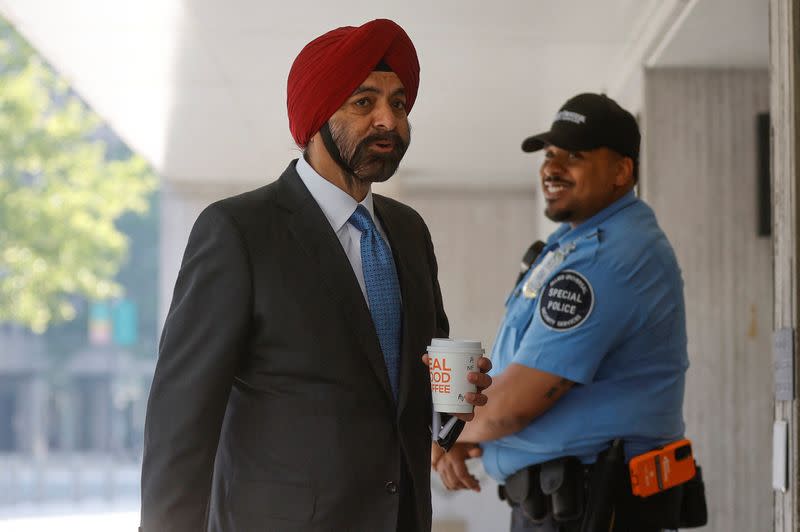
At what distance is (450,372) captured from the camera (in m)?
1.89

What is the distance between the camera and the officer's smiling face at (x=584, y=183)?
312 centimetres

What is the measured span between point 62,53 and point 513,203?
19.7ft

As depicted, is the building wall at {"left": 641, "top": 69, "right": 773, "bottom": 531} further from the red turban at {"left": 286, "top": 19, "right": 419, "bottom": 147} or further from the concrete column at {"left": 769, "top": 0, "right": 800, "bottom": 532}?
the red turban at {"left": 286, "top": 19, "right": 419, "bottom": 147}

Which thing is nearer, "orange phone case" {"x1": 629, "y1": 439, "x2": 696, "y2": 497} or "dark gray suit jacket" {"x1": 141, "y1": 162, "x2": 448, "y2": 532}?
"dark gray suit jacket" {"x1": 141, "y1": 162, "x2": 448, "y2": 532}

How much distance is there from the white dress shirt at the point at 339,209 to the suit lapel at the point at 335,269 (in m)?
0.04

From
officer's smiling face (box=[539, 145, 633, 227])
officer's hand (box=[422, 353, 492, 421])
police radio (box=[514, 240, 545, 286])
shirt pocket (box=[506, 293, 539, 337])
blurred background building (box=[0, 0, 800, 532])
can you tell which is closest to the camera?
officer's hand (box=[422, 353, 492, 421])

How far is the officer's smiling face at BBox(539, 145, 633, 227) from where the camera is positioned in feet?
10.2

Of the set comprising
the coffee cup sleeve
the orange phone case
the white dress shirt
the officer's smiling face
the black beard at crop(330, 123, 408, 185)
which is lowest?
the orange phone case

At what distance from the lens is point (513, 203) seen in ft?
37.2

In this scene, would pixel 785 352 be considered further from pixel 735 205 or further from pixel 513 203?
pixel 513 203

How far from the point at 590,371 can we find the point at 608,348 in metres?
0.08

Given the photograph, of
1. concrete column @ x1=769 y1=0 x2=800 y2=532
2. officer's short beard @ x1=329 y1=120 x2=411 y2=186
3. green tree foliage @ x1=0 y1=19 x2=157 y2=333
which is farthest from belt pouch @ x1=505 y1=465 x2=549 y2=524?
green tree foliage @ x1=0 y1=19 x2=157 y2=333

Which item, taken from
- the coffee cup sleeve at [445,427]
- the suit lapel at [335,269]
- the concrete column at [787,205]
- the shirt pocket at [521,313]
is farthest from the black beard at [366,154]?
the concrete column at [787,205]

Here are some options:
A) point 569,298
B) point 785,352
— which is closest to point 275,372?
point 569,298
